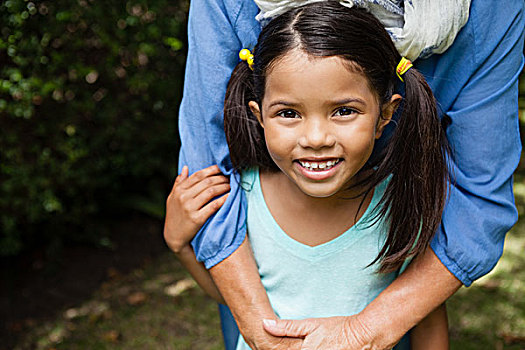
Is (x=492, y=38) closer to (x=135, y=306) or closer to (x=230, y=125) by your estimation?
(x=230, y=125)

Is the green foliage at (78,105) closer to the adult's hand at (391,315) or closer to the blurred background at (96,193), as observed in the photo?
the blurred background at (96,193)

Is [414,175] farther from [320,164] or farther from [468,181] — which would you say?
[320,164]

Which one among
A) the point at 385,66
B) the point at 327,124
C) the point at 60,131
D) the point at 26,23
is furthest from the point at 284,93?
the point at 60,131

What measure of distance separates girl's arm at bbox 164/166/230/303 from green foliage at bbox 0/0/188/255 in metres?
1.54

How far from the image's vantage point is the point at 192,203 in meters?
2.20

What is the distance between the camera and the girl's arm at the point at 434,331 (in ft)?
7.26

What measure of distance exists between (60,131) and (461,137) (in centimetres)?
261

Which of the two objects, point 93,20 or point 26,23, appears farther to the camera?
point 93,20

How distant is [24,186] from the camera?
3662mm

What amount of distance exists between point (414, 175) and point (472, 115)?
0.26 metres

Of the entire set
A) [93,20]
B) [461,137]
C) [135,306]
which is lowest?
[135,306]

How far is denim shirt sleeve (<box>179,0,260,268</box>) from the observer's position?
212 centimetres

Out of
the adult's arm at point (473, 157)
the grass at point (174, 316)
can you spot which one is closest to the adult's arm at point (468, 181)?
the adult's arm at point (473, 157)

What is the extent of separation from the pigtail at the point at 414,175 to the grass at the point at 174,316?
165 cm
